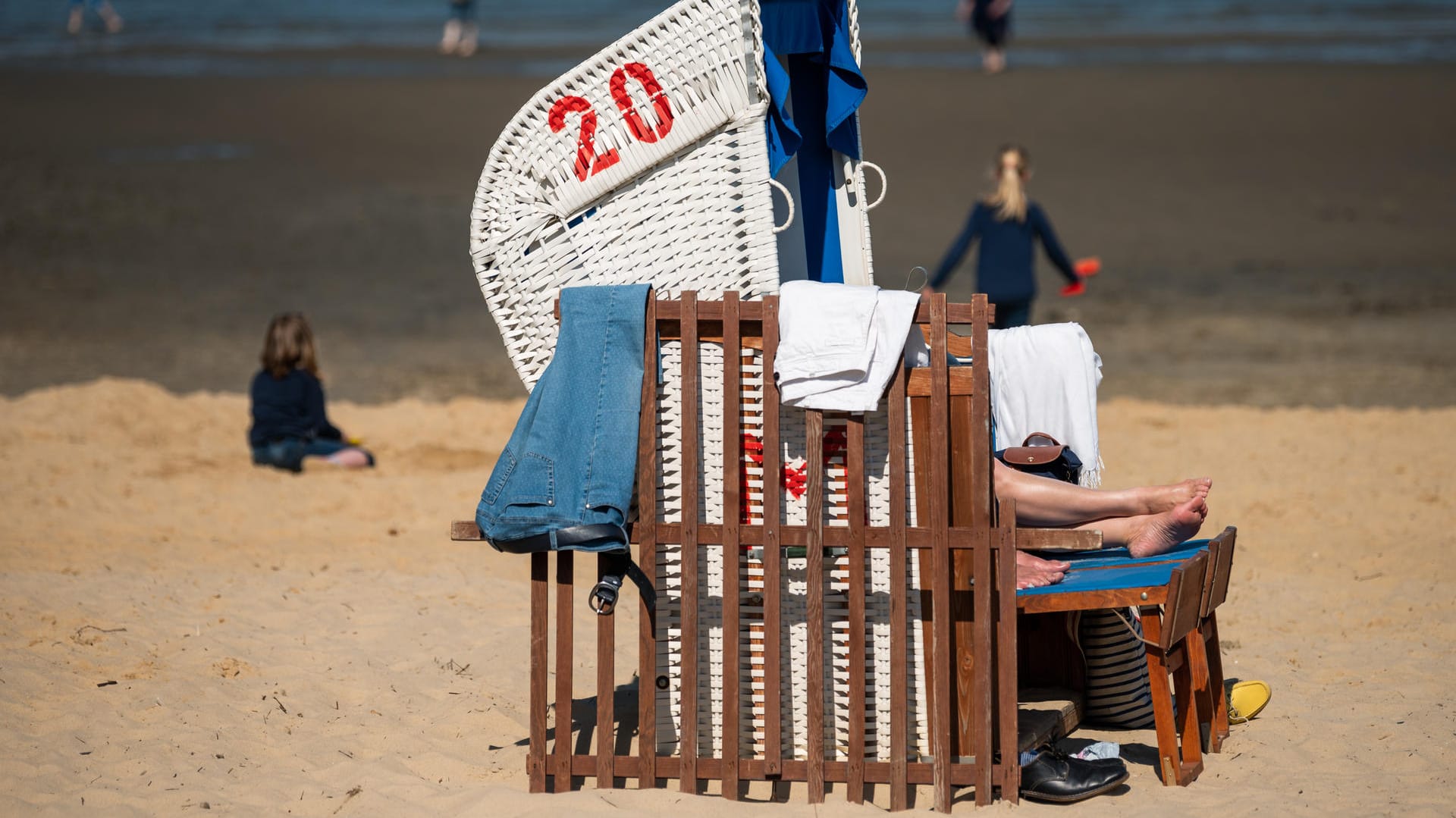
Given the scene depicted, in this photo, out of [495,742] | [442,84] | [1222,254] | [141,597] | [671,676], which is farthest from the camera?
[442,84]

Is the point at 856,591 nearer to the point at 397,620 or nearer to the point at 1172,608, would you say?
the point at 1172,608

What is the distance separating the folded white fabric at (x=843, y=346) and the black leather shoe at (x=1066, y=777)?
4.10 feet

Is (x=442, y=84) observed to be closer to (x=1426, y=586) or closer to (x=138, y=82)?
(x=138, y=82)

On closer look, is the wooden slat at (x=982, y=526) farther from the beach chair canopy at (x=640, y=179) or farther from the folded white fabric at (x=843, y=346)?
the beach chair canopy at (x=640, y=179)

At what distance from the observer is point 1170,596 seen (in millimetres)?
4133

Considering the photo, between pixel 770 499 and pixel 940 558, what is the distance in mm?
513

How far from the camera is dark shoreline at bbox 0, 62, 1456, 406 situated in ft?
39.4

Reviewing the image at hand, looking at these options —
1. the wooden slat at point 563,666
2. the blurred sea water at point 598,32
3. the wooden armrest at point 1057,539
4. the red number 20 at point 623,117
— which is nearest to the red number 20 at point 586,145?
the red number 20 at point 623,117

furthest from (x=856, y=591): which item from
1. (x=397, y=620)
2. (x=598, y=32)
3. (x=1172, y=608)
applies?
(x=598, y=32)

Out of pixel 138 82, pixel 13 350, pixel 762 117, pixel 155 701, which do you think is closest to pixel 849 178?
pixel 762 117

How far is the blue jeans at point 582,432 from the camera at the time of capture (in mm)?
4039

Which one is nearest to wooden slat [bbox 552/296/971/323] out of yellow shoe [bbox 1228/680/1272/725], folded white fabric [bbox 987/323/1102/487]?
folded white fabric [bbox 987/323/1102/487]

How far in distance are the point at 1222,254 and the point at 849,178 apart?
10415 mm

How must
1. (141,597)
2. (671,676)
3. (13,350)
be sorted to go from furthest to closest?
(13,350), (141,597), (671,676)
